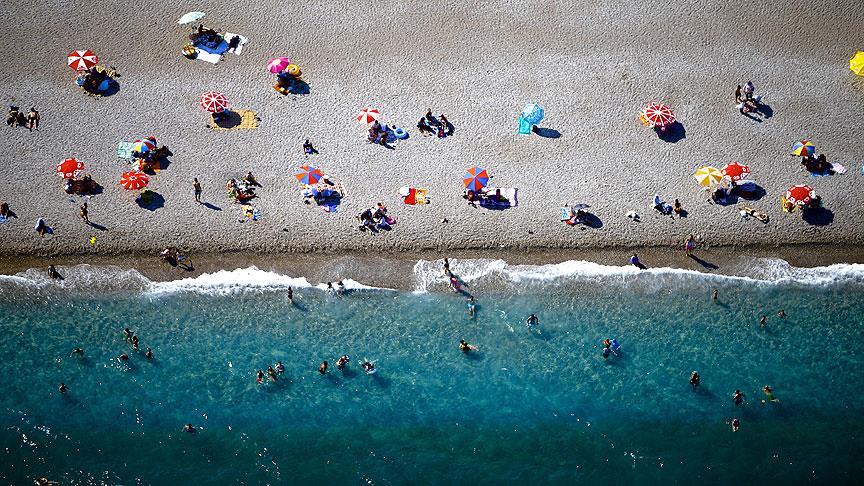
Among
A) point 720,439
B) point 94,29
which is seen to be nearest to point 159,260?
point 94,29

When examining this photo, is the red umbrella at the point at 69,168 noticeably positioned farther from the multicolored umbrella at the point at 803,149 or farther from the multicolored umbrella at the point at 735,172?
the multicolored umbrella at the point at 803,149

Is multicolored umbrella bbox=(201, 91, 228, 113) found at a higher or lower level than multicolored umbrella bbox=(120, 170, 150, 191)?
higher

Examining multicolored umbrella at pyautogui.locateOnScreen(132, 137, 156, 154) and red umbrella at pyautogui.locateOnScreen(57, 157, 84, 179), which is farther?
multicolored umbrella at pyautogui.locateOnScreen(132, 137, 156, 154)

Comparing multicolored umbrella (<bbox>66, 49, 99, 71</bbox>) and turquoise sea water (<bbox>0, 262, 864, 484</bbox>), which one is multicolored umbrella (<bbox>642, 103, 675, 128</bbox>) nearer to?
turquoise sea water (<bbox>0, 262, 864, 484</bbox>)

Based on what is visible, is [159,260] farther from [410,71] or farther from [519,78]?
[519,78]

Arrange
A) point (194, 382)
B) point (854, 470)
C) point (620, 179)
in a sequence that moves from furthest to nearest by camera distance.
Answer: point (620, 179), point (194, 382), point (854, 470)

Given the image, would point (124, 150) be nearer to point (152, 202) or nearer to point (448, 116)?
point (152, 202)

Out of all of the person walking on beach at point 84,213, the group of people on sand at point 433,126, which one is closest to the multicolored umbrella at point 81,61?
the person walking on beach at point 84,213

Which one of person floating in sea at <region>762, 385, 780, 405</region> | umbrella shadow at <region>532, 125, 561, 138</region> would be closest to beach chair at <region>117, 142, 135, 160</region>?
umbrella shadow at <region>532, 125, 561, 138</region>
